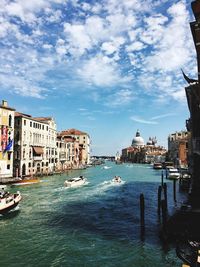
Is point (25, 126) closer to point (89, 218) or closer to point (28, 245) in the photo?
point (89, 218)

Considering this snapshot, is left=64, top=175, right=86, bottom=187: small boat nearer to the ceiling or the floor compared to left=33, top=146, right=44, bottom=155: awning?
nearer to the floor

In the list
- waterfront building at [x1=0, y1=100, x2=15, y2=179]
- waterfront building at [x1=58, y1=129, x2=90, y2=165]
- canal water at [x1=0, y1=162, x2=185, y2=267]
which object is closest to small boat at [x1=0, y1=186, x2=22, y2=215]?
canal water at [x1=0, y1=162, x2=185, y2=267]

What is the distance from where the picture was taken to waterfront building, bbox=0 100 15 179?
132ft

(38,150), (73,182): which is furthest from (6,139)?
(38,150)

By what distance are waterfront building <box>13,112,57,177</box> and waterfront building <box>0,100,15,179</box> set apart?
4.51 meters

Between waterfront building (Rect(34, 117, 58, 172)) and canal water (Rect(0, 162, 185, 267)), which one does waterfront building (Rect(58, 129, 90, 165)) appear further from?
canal water (Rect(0, 162, 185, 267))

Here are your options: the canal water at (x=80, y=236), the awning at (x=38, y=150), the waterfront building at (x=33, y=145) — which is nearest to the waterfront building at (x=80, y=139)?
the waterfront building at (x=33, y=145)

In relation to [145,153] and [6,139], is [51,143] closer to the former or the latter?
[6,139]

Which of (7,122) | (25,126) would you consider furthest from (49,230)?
(25,126)

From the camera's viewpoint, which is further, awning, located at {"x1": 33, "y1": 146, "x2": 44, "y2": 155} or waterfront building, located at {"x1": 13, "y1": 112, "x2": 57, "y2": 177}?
awning, located at {"x1": 33, "y1": 146, "x2": 44, "y2": 155}

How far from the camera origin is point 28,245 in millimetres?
14805

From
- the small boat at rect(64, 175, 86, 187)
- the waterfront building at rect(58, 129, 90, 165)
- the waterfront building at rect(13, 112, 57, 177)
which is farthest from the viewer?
the waterfront building at rect(58, 129, 90, 165)

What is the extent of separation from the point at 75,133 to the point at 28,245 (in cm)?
8924

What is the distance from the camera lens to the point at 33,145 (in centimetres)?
5222
